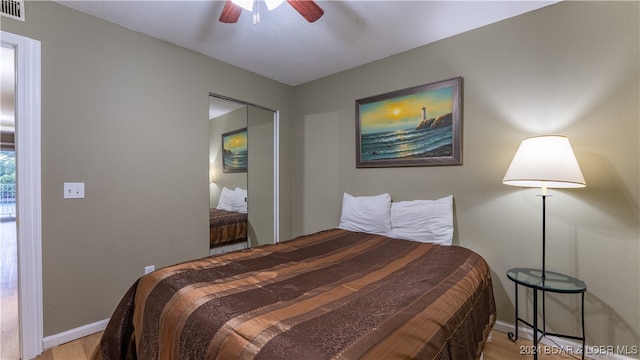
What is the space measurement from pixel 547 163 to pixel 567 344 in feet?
4.26

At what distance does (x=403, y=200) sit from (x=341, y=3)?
1.75 m

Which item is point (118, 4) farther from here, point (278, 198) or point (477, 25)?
point (477, 25)

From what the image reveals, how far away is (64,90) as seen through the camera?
1916 mm

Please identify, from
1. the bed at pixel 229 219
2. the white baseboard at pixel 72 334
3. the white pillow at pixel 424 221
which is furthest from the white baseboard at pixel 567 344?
the white baseboard at pixel 72 334

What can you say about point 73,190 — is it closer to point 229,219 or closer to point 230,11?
point 229,219

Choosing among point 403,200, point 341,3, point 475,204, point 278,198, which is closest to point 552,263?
point 475,204

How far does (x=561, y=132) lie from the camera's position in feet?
6.11

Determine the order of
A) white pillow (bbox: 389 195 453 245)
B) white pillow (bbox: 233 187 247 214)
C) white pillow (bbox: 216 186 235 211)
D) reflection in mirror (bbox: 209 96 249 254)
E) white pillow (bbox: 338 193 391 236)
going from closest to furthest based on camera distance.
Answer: white pillow (bbox: 389 195 453 245) < white pillow (bbox: 338 193 391 236) < reflection in mirror (bbox: 209 96 249 254) < white pillow (bbox: 216 186 235 211) < white pillow (bbox: 233 187 247 214)

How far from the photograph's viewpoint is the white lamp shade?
1.54 m

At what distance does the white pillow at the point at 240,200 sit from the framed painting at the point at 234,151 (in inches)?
9.8

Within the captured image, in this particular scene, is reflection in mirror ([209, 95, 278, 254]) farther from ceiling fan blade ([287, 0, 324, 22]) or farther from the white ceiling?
ceiling fan blade ([287, 0, 324, 22])

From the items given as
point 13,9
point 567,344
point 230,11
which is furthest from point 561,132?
point 13,9

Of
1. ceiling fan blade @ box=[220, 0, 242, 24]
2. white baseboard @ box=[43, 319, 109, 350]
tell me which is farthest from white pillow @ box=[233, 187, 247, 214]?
ceiling fan blade @ box=[220, 0, 242, 24]

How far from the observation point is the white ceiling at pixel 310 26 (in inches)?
76.4
